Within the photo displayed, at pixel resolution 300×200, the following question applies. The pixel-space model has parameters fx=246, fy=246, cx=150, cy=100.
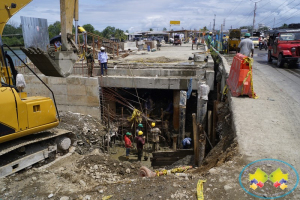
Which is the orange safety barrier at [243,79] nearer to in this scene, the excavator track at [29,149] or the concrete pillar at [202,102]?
the concrete pillar at [202,102]

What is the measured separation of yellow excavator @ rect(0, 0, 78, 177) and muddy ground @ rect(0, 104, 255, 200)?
0.47 meters

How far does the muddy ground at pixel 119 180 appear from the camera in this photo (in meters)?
3.80

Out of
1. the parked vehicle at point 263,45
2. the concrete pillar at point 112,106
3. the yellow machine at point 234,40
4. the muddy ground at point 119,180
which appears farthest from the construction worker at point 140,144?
the parked vehicle at point 263,45

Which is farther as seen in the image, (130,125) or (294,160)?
(130,125)

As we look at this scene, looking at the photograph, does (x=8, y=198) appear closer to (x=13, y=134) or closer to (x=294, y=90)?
(x=13, y=134)

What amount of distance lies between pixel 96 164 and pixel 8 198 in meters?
2.59

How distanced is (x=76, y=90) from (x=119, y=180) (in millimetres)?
8103

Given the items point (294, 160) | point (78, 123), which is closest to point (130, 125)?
point (78, 123)

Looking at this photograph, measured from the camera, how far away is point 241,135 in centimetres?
522

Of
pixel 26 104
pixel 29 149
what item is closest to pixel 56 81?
pixel 29 149

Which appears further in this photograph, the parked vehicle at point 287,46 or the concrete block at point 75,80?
the concrete block at point 75,80

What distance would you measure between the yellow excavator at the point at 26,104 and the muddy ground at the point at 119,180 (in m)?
0.47

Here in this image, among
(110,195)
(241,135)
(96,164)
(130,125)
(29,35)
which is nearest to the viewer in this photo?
(110,195)

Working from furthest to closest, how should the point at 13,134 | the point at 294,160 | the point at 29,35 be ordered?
the point at 29,35
the point at 13,134
the point at 294,160
